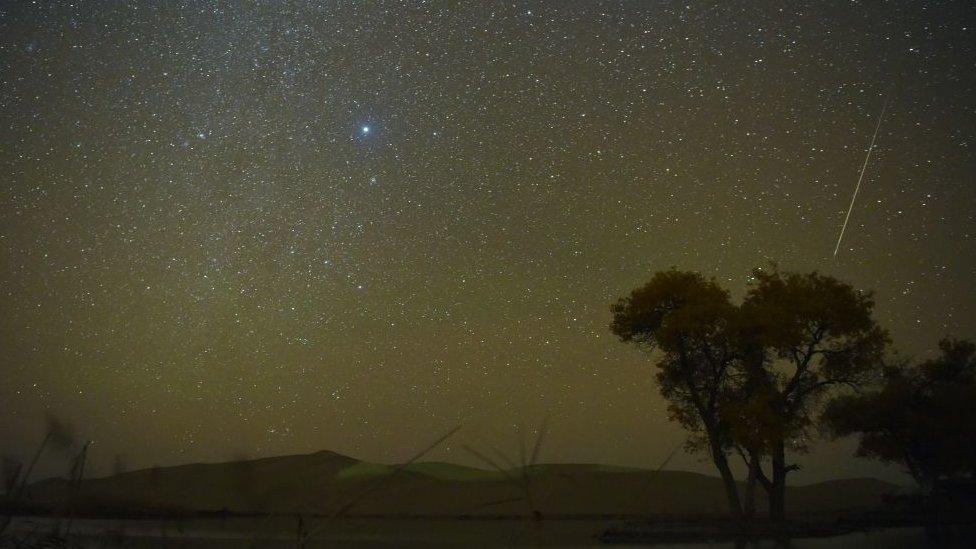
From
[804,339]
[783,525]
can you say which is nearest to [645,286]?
[804,339]

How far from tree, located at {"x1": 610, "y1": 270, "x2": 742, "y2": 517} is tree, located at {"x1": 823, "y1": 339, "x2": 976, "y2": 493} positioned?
371cm

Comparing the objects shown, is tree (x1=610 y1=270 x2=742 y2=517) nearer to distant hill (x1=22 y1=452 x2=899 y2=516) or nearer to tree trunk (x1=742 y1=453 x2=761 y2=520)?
tree trunk (x1=742 y1=453 x2=761 y2=520)

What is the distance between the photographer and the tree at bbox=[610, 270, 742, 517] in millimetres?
22766

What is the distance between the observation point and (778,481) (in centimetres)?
2161

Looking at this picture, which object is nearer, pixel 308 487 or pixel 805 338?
pixel 308 487

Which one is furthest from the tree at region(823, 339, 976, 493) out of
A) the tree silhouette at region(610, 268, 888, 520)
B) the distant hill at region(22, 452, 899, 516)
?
the distant hill at region(22, 452, 899, 516)

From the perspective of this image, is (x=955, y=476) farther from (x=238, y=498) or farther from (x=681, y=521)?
(x=238, y=498)

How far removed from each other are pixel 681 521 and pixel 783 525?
2.92m

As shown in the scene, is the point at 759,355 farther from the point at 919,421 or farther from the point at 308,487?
the point at 308,487

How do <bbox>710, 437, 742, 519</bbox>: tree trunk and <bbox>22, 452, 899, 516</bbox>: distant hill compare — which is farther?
<bbox>710, 437, 742, 519</bbox>: tree trunk

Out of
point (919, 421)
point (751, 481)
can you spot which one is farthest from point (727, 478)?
point (919, 421)

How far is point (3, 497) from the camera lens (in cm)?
209

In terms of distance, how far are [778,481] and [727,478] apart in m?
1.38

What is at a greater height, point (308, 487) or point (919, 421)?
point (919, 421)
